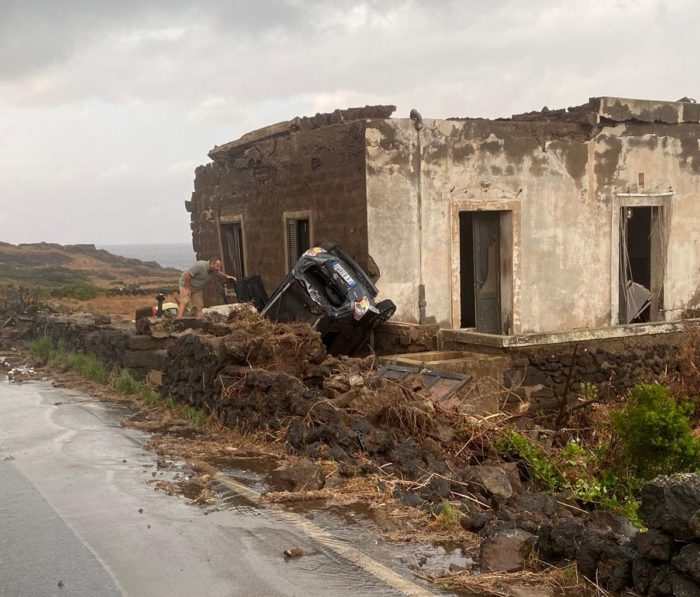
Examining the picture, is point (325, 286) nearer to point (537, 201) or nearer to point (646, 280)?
point (537, 201)

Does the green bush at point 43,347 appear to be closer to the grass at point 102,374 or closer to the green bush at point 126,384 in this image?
the grass at point 102,374

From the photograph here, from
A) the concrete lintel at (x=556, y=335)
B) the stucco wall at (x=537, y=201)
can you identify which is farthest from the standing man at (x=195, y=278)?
the concrete lintel at (x=556, y=335)

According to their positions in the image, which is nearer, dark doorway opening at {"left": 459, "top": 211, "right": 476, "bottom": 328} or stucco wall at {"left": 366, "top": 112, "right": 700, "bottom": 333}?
stucco wall at {"left": 366, "top": 112, "right": 700, "bottom": 333}

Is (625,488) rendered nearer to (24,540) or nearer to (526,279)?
(24,540)

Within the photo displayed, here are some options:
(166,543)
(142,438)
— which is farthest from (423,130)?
(166,543)

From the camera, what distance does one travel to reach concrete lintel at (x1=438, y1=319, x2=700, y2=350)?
12.8 m

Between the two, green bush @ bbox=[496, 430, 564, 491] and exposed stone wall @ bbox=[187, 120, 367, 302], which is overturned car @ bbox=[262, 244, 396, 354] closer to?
exposed stone wall @ bbox=[187, 120, 367, 302]

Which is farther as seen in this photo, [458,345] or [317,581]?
[458,345]

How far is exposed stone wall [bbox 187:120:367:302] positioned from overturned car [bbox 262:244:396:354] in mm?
811

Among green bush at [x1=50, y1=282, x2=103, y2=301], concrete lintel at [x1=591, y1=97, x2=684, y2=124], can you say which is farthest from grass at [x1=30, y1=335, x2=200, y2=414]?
green bush at [x1=50, y1=282, x2=103, y2=301]

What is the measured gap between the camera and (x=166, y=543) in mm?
6066

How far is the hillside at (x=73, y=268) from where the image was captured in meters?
48.7

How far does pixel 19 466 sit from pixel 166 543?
3.32 meters

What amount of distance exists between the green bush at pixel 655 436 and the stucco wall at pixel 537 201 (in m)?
6.62
